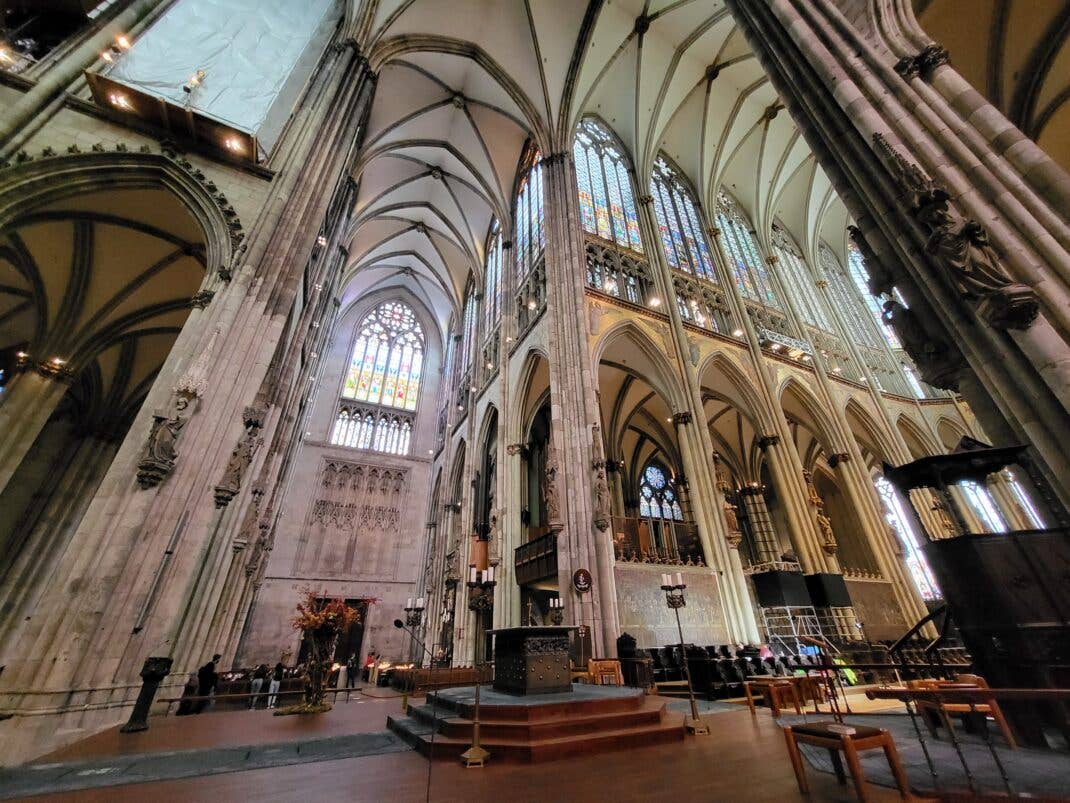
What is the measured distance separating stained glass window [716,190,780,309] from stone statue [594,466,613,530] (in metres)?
11.0

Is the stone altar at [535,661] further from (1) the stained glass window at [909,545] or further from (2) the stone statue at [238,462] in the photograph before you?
(1) the stained glass window at [909,545]

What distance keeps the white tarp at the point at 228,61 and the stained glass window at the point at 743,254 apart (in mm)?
15099

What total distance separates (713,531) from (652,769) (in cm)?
822

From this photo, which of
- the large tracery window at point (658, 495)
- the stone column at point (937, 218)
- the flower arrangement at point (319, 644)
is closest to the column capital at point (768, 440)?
the large tracery window at point (658, 495)

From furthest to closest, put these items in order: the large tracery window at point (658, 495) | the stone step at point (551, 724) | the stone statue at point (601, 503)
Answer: the large tracery window at point (658, 495), the stone statue at point (601, 503), the stone step at point (551, 724)

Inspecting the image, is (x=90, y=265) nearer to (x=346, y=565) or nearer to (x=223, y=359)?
(x=223, y=359)

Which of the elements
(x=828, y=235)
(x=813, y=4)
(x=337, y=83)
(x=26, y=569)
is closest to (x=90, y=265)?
(x=337, y=83)

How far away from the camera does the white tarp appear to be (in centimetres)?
672

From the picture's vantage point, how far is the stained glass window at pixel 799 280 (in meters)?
17.5

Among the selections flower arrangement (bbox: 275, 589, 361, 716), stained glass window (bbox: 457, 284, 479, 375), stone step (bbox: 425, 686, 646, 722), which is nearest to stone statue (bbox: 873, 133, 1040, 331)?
stone step (bbox: 425, 686, 646, 722)

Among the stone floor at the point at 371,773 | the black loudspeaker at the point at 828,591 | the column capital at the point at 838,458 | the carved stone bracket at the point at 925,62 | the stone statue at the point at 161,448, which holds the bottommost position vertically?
the stone floor at the point at 371,773

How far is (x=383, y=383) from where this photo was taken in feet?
73.7

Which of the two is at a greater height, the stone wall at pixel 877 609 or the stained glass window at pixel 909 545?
the stained glass window at pixel 909 545

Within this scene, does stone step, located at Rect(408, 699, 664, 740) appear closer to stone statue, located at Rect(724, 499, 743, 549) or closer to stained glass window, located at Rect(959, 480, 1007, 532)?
stone statue, located at Rect(724, 499, 743, 549)
